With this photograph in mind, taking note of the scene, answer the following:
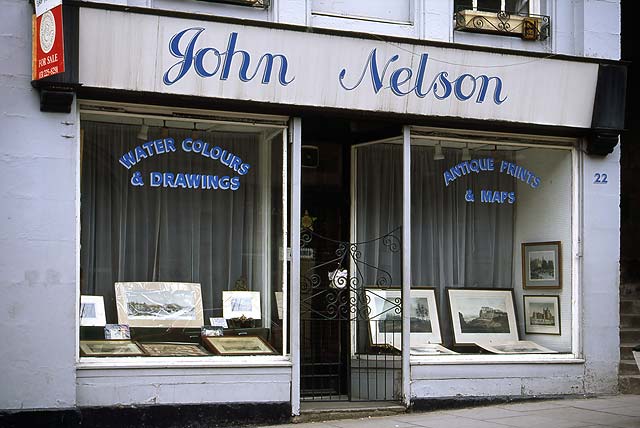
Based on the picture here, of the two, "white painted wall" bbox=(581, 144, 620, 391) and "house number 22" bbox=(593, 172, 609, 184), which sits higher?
"house number 22" bbox=(593, 172, 609, 184)

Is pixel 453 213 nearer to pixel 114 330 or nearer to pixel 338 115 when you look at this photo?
pixel 338 115

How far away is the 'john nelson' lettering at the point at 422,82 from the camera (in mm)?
11023

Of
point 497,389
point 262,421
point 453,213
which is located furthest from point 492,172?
point 262,421

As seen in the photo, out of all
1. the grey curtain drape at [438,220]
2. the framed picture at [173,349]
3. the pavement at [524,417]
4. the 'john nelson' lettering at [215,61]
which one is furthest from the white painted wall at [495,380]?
the 'john nelson' lettering at [215,61]

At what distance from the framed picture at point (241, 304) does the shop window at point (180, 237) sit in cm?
1

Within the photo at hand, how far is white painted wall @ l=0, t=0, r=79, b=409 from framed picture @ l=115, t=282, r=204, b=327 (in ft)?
2.91

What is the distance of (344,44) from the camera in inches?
427

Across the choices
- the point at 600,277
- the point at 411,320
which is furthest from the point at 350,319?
the point at 600,277

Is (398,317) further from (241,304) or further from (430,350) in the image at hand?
(241,304)

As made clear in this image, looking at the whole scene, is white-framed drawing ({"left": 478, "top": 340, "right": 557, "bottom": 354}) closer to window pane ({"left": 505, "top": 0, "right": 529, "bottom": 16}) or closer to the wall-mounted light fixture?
the wall-mounted light fixture

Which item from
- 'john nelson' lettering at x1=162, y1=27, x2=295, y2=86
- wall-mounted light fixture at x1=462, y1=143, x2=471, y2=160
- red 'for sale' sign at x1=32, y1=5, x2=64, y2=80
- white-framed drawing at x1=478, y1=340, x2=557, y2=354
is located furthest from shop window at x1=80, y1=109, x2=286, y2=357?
white-framed drawing at x1=478, y1=340, x2=557, y2=354

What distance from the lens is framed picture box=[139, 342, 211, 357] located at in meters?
10.4

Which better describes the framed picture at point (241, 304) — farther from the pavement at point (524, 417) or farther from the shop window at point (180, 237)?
the pavement at point (524, 417)

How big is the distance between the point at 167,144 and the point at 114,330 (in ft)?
7.00
